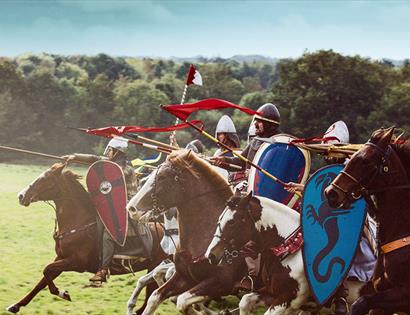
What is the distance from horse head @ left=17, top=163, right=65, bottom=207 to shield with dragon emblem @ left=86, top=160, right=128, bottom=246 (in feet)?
1.44

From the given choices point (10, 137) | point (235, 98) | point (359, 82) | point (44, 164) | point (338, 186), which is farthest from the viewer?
point (235, 98)

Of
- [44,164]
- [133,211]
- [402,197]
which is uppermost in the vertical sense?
[402,197]

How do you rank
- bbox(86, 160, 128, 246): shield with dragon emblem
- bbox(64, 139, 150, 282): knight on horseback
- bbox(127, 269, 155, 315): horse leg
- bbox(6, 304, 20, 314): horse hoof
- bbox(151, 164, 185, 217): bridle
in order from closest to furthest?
bbox(151, 164, 185, 217): bridle → bbox(127, 269, 155, 315): horse leg → bbox(6, 304, 20, 314): horse hoof → bbox(86, 160, 128, 246): shield with dragon emblem → bbox(64, 139, 150, 282): knight on horseback

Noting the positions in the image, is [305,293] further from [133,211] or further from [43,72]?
[43,72]

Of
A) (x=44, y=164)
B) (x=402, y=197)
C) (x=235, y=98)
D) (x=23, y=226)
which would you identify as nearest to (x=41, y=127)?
(x=44, y=164)

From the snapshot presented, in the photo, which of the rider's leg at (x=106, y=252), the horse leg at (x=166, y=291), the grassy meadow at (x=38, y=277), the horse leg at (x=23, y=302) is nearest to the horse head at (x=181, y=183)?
the horse leg at (x=166, y=291)

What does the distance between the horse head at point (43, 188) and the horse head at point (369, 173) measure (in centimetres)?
489

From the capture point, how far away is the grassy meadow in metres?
10.5

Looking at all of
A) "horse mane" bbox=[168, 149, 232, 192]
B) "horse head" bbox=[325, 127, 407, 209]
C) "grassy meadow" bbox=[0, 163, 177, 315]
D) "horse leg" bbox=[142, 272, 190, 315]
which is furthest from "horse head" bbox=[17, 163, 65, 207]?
"horse head" bbox=[325, 127, 407, 209]

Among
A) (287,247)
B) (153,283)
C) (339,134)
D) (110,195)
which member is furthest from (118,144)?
(287,247)

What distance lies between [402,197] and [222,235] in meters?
1.76

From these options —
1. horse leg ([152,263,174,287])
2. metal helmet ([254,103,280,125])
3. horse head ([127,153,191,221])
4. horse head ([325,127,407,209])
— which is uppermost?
metal helmet ([254,103,280,125])

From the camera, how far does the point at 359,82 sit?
36562 millimetres

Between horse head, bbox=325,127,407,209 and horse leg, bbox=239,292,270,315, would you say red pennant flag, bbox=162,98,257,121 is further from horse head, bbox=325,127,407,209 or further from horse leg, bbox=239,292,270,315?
horse head, bbox=325,127,407,209
